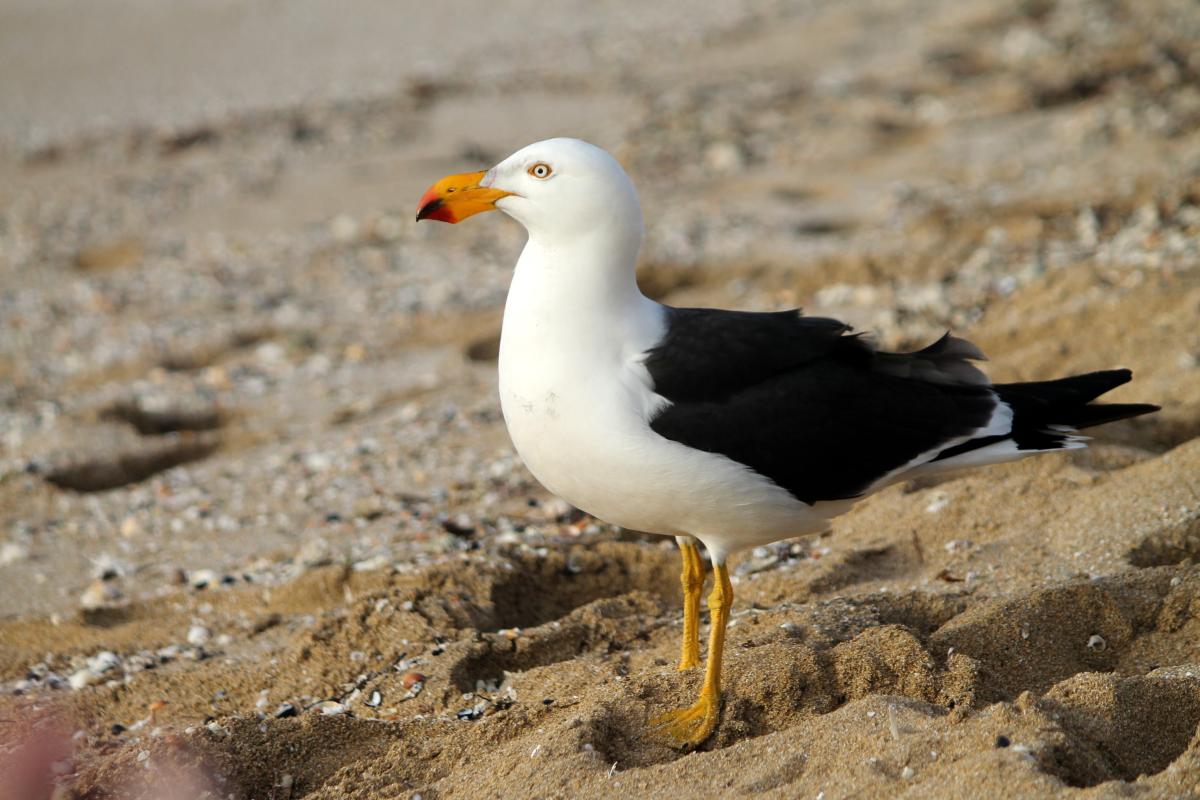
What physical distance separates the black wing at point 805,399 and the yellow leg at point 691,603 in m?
0.52

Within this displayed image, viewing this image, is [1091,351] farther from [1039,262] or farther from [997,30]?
[997,30]

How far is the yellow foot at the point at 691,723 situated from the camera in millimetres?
3682

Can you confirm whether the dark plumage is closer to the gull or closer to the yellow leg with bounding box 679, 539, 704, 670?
the gull

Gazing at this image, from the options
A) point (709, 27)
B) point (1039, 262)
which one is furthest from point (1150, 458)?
point (709, 27)

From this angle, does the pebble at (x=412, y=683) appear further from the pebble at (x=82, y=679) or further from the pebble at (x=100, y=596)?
the pebble at (x=100, y=596)

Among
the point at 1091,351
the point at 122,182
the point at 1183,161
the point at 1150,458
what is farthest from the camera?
the point at 122,182

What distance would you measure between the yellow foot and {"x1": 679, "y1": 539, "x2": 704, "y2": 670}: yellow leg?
1.37 ft

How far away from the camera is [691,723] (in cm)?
373

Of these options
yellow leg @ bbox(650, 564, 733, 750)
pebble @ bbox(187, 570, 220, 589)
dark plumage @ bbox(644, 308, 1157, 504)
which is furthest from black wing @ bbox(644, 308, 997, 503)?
pebble @ bbox(187, 570, 220, 589)

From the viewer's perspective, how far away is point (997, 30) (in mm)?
14875

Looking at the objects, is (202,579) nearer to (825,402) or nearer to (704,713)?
(704,713)

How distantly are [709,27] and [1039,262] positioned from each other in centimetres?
975

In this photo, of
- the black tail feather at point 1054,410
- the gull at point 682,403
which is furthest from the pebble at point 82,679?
the black tail feather at point 1054,410

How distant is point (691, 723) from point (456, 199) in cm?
Result: 173
